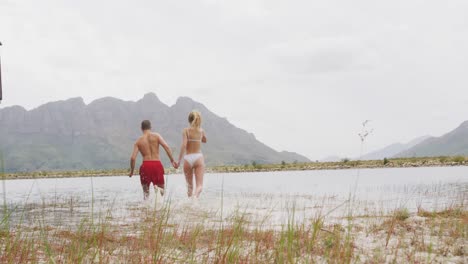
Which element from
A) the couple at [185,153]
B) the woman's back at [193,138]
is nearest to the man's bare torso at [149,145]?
the couple at [185,153]

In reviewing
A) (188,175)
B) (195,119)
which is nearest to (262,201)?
(188,175)

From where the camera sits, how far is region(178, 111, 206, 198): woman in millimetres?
11758

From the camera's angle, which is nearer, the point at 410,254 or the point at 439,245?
the point at 410,254

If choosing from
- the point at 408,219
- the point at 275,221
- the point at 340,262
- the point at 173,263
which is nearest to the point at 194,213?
the point at 275,221

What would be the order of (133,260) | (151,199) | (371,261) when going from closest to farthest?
(133,260) → (371,261) → (151,199)

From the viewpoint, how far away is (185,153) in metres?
12.0

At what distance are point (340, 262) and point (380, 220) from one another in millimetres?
4056

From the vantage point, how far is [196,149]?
11.9 m

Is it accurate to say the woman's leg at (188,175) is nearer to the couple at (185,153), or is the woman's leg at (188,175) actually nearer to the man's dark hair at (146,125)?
the couple at (185,153)

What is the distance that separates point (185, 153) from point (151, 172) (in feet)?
4.01

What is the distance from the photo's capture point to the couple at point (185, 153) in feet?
38.6

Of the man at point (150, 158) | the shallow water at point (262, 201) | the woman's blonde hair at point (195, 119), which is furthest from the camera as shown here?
the man at point (150, 158)

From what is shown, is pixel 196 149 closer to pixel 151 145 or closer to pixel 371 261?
pixel 151 145

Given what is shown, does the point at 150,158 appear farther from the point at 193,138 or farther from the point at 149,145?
the point at 193,138
